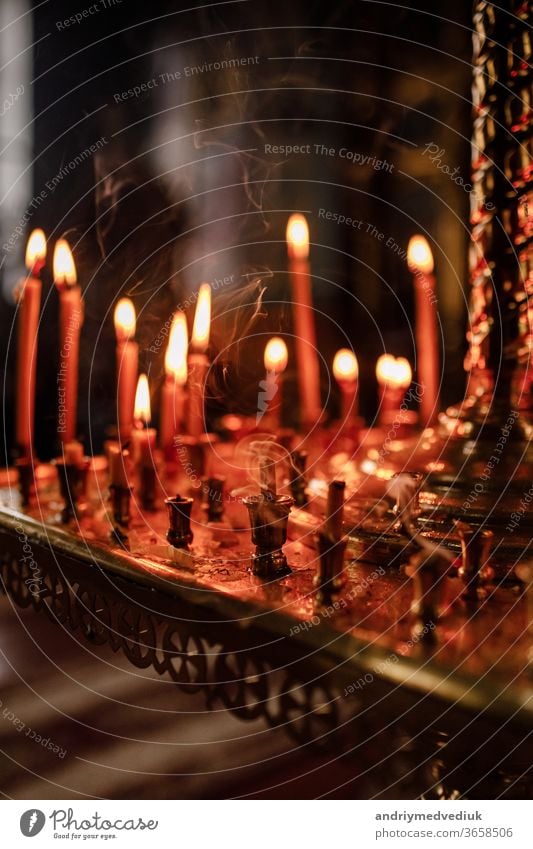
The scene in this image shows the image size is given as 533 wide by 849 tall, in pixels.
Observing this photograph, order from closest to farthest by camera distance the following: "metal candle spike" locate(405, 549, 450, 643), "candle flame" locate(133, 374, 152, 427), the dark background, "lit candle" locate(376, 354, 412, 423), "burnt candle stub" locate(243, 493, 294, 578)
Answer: "metal candle spike" locate(405, 549, 450, 643), "burnt candle stub" locate(243, 493, 294, 578), "candle flame" locate(133, 374, 152, 427), "lit candle" locate(376, 354, 412, 423), the dark background

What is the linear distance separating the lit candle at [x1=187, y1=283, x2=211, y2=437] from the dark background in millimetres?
202

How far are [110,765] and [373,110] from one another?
154 cm

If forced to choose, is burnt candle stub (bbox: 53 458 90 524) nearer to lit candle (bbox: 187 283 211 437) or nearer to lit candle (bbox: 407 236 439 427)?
lit candle (bbox: 187 283 211 437)

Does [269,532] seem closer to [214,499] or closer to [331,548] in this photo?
[331,548]

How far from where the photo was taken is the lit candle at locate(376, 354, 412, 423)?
1.15 metres

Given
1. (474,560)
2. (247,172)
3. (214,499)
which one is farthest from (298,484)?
(247,172)

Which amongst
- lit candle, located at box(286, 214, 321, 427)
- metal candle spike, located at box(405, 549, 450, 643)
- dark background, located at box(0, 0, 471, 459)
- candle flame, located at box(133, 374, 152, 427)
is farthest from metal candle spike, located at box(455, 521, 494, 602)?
dark background, located at box(0, 0, 471, 459)

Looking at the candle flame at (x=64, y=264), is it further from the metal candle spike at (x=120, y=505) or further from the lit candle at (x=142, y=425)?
the metal candle spike at (x=120, y=505)

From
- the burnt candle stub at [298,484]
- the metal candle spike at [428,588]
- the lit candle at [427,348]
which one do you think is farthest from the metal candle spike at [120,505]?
the lit candle at [427,348]

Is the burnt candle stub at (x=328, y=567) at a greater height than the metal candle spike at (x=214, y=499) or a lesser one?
lesser

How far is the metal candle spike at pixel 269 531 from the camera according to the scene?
57 centimetres

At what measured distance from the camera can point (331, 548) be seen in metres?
0.53
